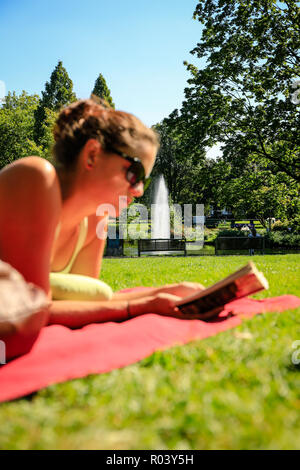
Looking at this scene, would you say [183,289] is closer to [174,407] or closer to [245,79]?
[174,407]

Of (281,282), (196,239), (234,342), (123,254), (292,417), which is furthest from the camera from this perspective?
(196,239)

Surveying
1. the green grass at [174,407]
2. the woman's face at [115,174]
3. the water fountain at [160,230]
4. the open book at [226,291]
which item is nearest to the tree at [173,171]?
the water fountain at [160,230]

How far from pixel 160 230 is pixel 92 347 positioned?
92.2ft

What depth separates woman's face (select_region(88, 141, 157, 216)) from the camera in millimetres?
2447

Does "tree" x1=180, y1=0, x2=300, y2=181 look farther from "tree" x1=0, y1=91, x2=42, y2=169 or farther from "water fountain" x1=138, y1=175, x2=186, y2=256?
"tree" x1=0, y1=91, x2=42, y2=169

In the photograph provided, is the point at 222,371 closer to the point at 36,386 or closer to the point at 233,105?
the point at 36,386

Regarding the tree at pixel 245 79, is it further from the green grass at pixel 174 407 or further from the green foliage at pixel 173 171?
the green foliage at pixel 173 171

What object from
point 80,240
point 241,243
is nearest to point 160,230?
point 241,243

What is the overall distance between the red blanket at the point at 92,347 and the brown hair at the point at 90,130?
43.2 inches

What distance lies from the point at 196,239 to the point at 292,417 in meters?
25.9

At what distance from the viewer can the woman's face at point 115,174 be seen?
2447mm

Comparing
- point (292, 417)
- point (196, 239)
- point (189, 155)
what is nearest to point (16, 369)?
point (292, 417)

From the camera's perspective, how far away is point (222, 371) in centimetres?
167

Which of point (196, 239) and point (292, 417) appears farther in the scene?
point (196, 239)
